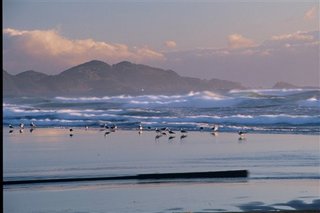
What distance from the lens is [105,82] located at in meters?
13.9

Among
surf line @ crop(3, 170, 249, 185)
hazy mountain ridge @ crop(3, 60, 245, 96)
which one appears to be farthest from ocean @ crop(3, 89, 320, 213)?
hazy mountain ridge @ crop(3, 60, 245, 96)

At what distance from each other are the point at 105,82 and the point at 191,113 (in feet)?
13.7

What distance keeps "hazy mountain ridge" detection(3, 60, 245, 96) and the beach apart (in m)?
0.97

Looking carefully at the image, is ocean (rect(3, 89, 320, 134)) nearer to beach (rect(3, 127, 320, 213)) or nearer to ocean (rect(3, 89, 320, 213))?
ocean (rect(3, 89, 320, 213))


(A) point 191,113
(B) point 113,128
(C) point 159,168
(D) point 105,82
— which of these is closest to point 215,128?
(A) point 191,113

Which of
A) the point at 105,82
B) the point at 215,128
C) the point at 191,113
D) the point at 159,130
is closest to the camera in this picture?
the point at 105,82

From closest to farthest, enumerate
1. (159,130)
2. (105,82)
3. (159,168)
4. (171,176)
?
(171,176) → (159,168) → (105,82) → (159,130)

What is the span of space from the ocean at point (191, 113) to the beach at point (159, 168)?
60 centimetres

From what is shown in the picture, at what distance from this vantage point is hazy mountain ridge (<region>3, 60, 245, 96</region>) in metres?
12.0

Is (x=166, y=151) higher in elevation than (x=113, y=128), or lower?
lower

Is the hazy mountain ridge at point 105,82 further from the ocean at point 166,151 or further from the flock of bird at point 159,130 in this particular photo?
the flock of bird at point 159,130

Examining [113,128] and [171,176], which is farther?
[113,128]

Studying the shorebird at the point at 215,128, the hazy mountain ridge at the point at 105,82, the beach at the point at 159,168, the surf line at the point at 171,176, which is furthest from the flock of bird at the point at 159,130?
the surf line at the point at 171,176

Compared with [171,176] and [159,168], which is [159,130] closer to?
[159,168]
